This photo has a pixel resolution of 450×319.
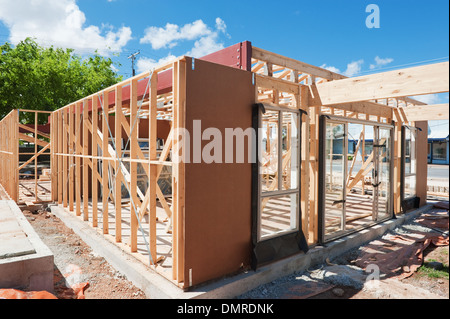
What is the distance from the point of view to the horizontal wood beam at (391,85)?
3648 mm

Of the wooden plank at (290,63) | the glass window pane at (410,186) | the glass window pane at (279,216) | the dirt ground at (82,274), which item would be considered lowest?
the dirt ground at (82,274)

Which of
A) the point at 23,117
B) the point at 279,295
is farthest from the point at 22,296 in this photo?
the point at 23,117

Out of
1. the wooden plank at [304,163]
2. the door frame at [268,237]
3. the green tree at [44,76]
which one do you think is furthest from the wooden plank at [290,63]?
the green tree at [44,76]

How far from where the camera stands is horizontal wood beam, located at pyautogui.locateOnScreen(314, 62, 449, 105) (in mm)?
3648

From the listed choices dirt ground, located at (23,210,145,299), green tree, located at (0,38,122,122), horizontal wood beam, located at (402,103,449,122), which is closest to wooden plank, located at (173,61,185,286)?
dirt ground, located at (23,210,145,299)

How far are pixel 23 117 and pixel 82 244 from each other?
17.9m

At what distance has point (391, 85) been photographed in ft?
13.5

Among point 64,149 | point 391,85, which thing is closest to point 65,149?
point 64,149

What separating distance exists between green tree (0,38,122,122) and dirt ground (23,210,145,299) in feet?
51.3

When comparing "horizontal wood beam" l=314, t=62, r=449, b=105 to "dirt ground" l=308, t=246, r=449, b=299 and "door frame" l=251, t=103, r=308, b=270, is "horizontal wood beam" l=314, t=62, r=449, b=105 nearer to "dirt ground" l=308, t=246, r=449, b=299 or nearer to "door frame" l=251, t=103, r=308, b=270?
"door frame" l=251, t=103, r=308, b=270

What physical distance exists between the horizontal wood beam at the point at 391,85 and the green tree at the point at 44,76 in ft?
66.1

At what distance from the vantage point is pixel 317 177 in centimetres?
562

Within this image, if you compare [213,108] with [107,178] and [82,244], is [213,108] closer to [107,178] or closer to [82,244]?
[107,178]

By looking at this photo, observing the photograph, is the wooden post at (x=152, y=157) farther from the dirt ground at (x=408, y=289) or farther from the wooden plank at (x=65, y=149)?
the wooden plank at (x=65, y=149)
